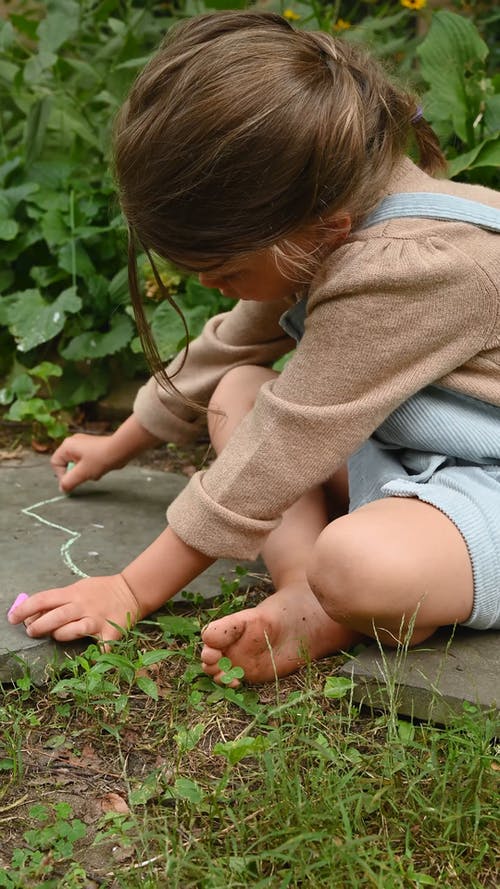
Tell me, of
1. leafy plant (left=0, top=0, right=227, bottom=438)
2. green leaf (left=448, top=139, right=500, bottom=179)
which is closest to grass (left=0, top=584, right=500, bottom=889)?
leafy plant (left=0, top=0, right=227, bottom=438)

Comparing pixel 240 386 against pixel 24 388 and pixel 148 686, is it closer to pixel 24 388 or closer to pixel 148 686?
pixel 148 686

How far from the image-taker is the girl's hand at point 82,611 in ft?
4.66

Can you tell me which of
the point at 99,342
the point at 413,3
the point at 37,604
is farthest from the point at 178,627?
the point at 413,3

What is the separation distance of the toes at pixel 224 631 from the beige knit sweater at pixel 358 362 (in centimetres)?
14

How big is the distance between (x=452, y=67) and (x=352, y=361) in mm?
1306

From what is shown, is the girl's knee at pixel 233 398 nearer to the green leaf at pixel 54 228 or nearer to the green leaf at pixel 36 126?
the green leaf at pixel 54 228

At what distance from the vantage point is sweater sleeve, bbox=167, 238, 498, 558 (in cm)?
135

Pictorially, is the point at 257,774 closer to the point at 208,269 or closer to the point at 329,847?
the point at 329,847

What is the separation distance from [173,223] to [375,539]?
47 centimetres

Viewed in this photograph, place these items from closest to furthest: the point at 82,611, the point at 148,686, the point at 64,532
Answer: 1. the point at 148,686
2. the point at 82,611
3. the point at 64,532

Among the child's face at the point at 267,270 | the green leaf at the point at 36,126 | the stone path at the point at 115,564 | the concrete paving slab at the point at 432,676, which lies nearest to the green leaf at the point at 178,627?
the stone path at the point at 115,564

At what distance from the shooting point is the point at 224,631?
1.29 m

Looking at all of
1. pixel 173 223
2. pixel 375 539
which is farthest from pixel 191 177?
pixel 375 539

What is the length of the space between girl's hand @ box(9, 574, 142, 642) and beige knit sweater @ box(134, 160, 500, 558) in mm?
138
